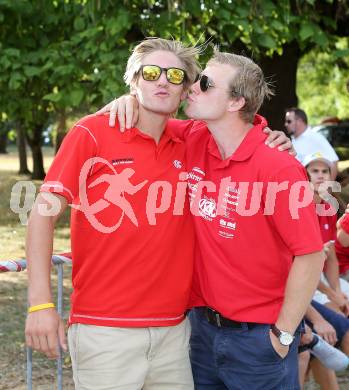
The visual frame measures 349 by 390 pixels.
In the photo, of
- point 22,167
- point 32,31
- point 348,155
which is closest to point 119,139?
point 32,31

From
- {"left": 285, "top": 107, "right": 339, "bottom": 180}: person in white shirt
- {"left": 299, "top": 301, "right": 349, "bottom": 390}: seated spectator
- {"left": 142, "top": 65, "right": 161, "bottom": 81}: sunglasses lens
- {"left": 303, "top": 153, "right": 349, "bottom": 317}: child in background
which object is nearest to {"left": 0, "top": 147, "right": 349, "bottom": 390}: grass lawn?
{"left": 299, "top": 301, "right": 349, "bottom": 390}: seated spectator

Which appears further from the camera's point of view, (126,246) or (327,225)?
(327,225)

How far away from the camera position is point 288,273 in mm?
3205

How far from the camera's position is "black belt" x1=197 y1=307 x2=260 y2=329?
3.19 meters

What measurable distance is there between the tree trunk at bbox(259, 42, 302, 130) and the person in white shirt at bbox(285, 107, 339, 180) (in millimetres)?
2495

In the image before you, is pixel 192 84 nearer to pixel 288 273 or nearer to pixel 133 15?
pixel 288 273

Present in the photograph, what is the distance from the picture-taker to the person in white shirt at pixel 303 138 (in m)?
8.77

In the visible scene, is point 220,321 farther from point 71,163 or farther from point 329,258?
point 329,258

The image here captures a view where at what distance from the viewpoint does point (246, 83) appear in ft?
10.8

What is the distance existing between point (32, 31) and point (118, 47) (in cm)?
204

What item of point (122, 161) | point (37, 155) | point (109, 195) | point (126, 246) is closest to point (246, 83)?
point (122, 161)

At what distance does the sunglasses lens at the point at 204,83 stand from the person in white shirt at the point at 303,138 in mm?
5345

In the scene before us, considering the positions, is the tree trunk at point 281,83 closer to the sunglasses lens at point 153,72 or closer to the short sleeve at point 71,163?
the sunglasses lens at point 153,72

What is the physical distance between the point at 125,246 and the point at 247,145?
683 millimetres
